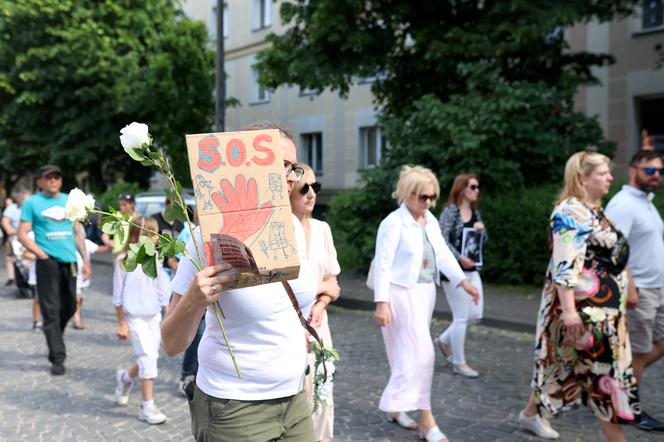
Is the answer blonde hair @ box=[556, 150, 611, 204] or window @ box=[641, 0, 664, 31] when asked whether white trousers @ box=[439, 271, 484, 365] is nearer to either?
blonde hair @ box=[556, 150, 611, 204]

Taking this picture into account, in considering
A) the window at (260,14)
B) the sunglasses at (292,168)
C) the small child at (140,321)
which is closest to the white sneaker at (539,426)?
the small child at (140,321)

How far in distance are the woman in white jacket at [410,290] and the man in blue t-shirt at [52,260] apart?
3.52 metres

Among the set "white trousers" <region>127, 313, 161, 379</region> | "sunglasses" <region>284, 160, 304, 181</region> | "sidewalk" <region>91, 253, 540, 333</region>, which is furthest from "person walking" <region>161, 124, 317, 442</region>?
"sidewalk" <region>91, 253, 540, 333</region>

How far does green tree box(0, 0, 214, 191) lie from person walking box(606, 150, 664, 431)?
60.8 ft

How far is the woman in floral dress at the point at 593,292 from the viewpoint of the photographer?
4207 mm

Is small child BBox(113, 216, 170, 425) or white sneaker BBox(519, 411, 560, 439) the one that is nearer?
white sneaker BBox(519, 411, 560, 439)

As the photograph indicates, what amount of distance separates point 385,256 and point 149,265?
309 centimetres

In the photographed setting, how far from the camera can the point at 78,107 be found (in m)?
25.8

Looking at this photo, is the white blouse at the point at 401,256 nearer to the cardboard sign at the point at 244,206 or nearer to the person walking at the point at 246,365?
the person walking at the point at 246,365

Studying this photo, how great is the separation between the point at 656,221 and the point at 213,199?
404 cm

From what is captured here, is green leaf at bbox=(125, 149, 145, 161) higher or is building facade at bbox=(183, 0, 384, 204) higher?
building facade at bbox=(183, 0, 384, 204)

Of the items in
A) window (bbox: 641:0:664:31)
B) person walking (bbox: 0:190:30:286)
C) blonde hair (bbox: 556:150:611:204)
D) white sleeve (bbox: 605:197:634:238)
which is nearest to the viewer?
blonde hair (bbox: 556:150:611:204)

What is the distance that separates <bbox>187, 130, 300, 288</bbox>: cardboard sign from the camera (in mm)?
1982

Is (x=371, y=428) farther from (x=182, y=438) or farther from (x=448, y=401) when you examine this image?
(x=182, y=438)
